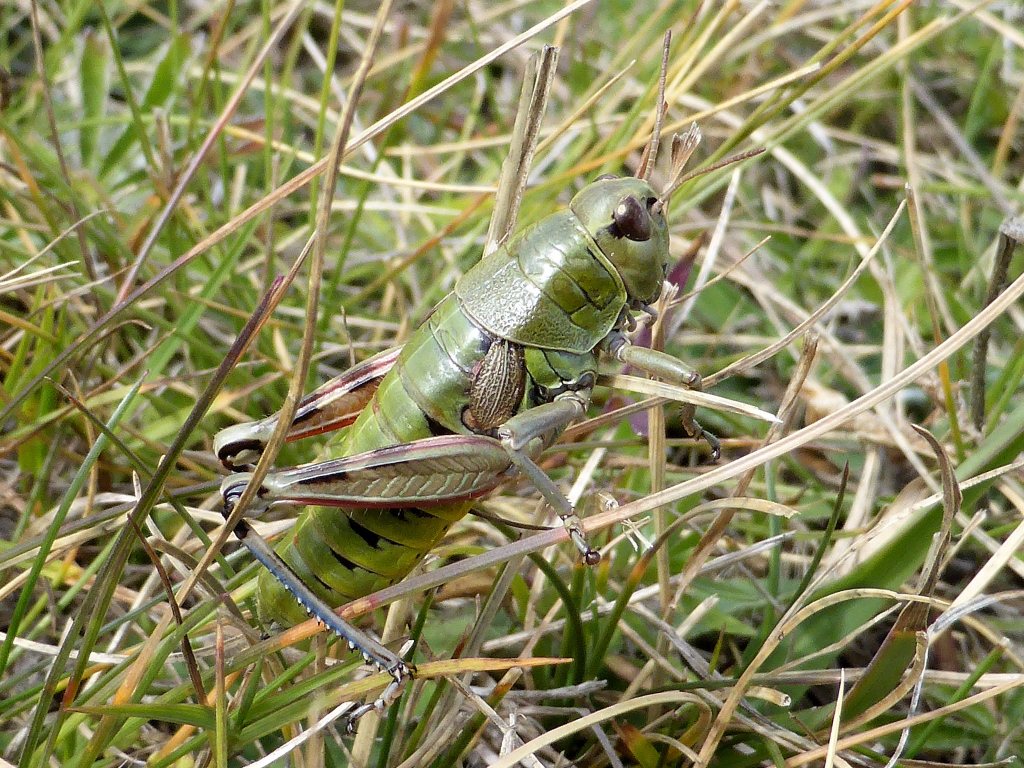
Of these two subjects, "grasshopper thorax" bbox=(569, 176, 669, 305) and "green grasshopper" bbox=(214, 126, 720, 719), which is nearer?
"green grasshopper" bbox=(214, 126, 720, 719)

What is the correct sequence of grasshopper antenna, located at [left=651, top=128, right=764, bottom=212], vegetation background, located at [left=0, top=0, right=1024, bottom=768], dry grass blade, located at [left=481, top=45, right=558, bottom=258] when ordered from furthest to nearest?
dry grass blade, located at [left=481, top=45, right=558, bottom=258], grasshopper antenna, located at [left=651, top=128, right=764, bottom=212], vegetation background, located at [left=0, top=0, right=1024, bottom=768]

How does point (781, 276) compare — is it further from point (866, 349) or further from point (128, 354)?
point (128, 354)

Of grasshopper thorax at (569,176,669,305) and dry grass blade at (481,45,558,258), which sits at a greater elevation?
dry grass blade at (481,45,558,258)

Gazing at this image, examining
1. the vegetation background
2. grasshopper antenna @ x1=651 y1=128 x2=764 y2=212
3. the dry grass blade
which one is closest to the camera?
the vegetation background

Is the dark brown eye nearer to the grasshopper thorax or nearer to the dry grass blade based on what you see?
the grasshopper thorax

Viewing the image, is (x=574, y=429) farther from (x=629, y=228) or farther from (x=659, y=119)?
(x=659, y=119)

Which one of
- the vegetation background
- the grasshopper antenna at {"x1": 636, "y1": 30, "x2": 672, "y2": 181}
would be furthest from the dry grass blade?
the grasshopper antenna at {"x1": 636, "y1": 30, "x2": 672, "y2": 181}

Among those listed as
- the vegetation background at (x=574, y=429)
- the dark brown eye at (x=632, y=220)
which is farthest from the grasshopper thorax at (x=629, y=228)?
the vegetation background at (x=574, y=429)
